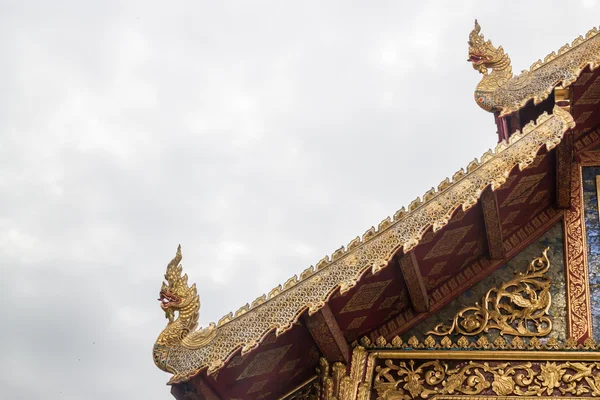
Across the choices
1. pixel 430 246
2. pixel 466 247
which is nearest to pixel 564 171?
pixel 466 247

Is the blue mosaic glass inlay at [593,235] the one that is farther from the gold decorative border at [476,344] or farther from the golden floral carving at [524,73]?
the golden floral carving at [524,73]

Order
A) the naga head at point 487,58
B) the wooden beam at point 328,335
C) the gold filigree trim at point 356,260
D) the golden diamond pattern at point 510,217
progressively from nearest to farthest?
the gold filigree trim at point 356,260, the wooden beam at point 328,335, the golden diamond pattern at point 510,217, the naga head at point 487,58

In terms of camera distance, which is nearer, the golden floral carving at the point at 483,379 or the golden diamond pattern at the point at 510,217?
the golden floral carving at the point at 483,379

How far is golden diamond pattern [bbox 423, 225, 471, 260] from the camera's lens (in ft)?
20.1

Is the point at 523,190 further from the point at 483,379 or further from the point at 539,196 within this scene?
the point at 483,379

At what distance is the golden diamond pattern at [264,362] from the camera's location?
5789 mm

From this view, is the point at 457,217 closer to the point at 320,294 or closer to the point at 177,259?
the point at 320,294

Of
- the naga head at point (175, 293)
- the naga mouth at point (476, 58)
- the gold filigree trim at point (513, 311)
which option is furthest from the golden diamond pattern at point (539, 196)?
the naga head at point (175, 293)

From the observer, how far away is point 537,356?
600cm

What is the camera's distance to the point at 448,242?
20.4 feet

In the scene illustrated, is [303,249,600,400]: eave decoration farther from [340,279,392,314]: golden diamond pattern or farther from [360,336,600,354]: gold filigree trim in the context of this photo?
[340,279,392,314]: golden diamond pattern

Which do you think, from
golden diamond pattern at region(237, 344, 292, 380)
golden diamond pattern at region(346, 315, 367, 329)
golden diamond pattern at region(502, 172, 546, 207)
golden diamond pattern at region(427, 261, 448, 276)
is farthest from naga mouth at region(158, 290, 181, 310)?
golden diamond pattern at region(502, 172, 546, 207)

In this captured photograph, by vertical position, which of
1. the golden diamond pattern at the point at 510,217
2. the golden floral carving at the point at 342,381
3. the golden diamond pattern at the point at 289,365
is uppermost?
the golden diamond pattern at the point at 510,217

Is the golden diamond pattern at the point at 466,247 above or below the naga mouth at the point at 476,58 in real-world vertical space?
below
